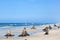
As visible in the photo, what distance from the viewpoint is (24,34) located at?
35375 millimetres

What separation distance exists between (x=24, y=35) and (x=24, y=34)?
0.61 ft

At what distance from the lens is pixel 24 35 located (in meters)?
35.4
